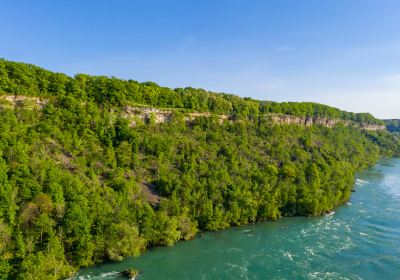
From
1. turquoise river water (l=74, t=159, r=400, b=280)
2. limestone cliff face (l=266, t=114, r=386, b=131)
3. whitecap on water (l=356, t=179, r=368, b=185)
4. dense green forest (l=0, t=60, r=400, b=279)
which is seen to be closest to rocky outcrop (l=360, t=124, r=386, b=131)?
limestone cliff face (l=266, t=114, r=386, b=131)

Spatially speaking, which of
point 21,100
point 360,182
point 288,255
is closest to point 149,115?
point 21,100

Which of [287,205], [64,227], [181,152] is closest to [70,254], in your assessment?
[64,227]

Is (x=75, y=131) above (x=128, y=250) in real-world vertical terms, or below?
above

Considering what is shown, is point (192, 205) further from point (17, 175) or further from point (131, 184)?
point (17, 175)

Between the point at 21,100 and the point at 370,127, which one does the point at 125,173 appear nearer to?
the point at 21,100

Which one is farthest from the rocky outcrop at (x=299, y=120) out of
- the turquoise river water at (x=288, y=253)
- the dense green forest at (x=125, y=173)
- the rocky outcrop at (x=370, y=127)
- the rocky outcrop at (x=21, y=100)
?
the rocky outcrop at (x=21, y=100)

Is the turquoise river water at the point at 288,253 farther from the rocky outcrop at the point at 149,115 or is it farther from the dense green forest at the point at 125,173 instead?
the rocky outcrop at the point at 149,115

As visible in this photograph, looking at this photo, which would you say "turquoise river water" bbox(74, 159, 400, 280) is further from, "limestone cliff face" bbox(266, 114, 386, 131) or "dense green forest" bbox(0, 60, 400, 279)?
"limestone cliff face" bbox(266, 114, 386, 131)
